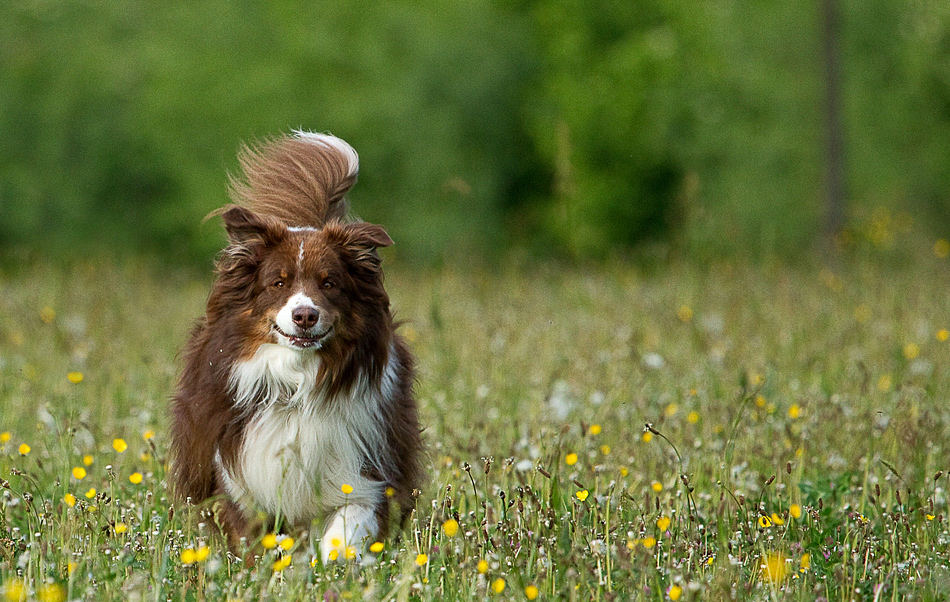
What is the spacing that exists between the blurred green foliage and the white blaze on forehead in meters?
10.3

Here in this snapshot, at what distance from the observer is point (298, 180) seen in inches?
182

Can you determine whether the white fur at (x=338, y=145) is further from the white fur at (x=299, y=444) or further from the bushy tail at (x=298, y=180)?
the white fur at (x=299, y=444)

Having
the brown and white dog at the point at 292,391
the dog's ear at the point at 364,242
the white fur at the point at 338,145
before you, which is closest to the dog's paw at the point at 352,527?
the brown and white dog at the point at 292,391

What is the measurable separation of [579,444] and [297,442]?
5.37ft

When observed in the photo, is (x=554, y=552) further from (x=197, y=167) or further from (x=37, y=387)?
(x=197, y=167)

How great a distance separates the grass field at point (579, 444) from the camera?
325 centimetres

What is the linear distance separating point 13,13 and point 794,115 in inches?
456

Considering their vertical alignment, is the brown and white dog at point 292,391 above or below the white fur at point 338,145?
below

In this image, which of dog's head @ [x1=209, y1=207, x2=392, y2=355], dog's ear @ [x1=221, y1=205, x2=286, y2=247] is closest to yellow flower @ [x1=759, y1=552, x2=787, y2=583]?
dog's head @ [x1=209, y1=207, x2=392, y2=355]

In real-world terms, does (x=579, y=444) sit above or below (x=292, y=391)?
below

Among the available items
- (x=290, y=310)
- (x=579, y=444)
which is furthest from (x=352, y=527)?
(x=579, y=444)

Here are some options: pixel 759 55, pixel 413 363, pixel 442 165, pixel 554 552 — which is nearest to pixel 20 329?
pixel 413 363

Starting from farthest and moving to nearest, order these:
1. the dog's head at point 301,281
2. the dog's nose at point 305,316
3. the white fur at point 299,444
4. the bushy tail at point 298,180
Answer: the bushy tail at point 298,180, the white fur at point 299,444, the dog's head at point 301,281, the dog's nose at point 305,316

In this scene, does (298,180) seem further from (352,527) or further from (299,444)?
(352,527)
